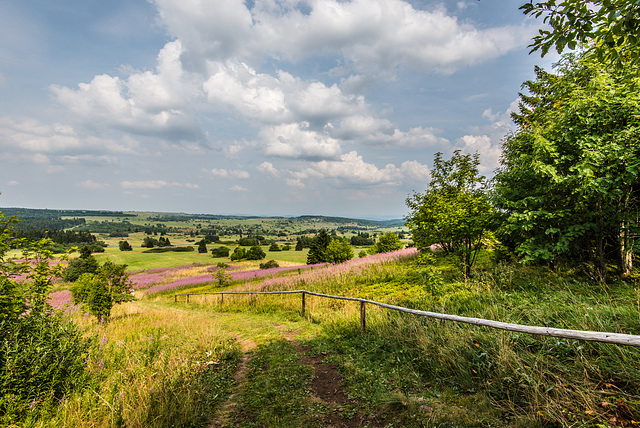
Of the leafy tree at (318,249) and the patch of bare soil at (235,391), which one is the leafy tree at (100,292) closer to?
the patch of bare soil at (235,391)

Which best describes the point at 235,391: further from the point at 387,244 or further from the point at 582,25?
the point at 387,244

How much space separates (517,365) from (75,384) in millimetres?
6323

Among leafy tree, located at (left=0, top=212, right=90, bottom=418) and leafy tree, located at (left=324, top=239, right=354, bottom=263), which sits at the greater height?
leafy tree, located at (left=0, top=212, right=90, bottom=418)

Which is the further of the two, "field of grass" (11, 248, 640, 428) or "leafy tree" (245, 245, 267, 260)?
"leafy tree" (245, 245, 267, 260)

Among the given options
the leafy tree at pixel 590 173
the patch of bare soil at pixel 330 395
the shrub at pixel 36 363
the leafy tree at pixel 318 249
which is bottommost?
the leafy tree at pixel 318 249

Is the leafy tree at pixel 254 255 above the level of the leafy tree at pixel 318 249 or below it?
below

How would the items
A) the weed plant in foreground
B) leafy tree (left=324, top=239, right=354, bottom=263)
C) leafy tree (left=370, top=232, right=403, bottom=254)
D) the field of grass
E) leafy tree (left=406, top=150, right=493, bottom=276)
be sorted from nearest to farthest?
the field of grass
the weed plant in foreground
leafy tree (left=406, top=150, right=493, bottom=276)
leafy tree (left=370, top=232, right=403, bottom=254)
leafy tree (left=324, top=239, right=354, bottom=263)

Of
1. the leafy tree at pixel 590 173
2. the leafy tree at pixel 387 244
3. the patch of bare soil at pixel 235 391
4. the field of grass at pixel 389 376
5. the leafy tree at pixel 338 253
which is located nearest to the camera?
the field of grass at pixel 389 376

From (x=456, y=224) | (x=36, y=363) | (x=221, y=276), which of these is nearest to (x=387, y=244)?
(x=221, y=276)

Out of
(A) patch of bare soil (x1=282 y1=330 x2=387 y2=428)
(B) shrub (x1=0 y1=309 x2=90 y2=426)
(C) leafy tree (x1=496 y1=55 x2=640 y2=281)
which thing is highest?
(C) leafy tree (x1=496 y1=55 x2=640 y2=281)

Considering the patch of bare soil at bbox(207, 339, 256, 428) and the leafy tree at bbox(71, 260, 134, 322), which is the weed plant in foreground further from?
the leafy tree at bbox(71, 260, 134, 322)

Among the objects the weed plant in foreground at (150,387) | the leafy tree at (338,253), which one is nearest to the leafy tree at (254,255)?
the leafy tree at (338,253)

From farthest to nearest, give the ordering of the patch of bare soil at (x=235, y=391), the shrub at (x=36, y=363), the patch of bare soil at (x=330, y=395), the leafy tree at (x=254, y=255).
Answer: the leafy tree at (x=254, y=255) → the patch of bare soil at (x=235, y=391) → the patch of bare soil at (x=330, y=395) → the shrub at (x=36, y=363)

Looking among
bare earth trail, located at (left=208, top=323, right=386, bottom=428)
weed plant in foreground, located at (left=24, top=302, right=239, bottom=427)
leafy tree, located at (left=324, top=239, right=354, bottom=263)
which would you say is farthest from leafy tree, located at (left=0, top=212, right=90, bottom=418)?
leafy tree, located at (left=324, top=239, right=354, bottom=263)
